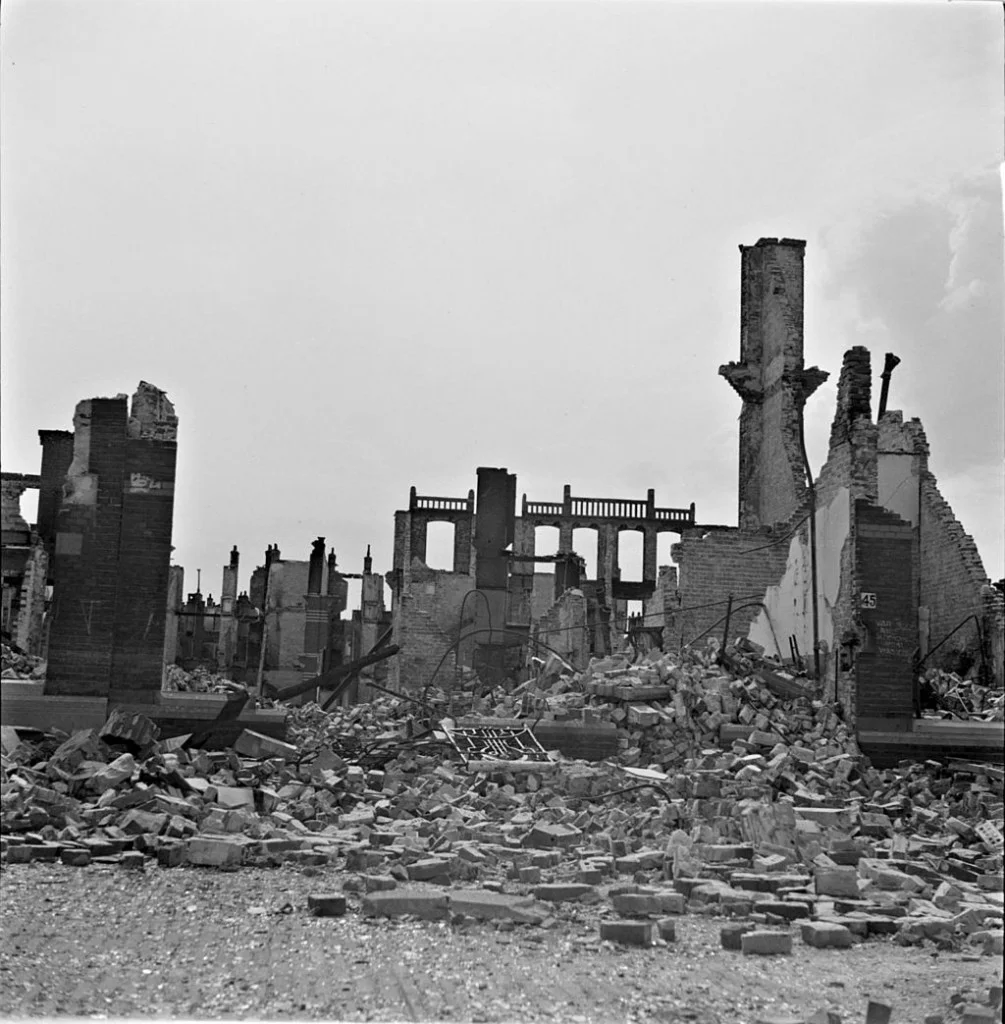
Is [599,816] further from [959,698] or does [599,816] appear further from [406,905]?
[959,698]

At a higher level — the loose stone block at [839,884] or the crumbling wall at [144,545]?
the crumbling wall at [144,545]

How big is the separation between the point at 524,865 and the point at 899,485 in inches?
581

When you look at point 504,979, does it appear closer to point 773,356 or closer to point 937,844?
point 937,844

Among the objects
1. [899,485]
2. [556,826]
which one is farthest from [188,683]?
[556,826]

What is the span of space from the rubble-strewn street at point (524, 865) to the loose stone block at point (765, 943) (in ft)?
0.04

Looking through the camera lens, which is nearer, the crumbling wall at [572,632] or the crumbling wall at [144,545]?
the crumbling wall at [144,545]

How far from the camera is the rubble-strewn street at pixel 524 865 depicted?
5.62m

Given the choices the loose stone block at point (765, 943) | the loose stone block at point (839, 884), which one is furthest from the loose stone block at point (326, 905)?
the loose stone block at point (839, 884)

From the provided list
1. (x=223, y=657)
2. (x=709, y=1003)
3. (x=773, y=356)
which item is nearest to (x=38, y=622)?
(x=223, y=657)

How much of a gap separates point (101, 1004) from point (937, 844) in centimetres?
680

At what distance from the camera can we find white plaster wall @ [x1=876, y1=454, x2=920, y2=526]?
2088 centimetres

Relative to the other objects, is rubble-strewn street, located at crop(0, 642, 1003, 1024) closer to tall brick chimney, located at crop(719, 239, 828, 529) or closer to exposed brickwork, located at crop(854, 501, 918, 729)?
exposed brickwork, located at crop(854, 501, 918, 729)

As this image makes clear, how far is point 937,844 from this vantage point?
9445 mm

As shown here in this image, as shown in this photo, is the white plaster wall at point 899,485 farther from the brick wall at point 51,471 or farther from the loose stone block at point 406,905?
the brick wall at point 51,471
